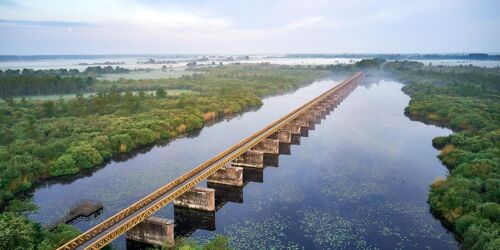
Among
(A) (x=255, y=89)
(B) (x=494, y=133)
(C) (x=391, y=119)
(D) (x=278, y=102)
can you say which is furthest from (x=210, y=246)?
(A) (x=255, y=89)

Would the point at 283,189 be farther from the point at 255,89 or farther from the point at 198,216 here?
the point at 255,89

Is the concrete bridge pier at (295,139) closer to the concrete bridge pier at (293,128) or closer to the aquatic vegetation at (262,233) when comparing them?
the concrete bridge pier at (293,128)

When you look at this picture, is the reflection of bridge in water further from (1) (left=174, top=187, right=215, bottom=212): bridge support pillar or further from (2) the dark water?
(2) the dark water

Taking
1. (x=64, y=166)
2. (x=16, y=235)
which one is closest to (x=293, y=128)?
(x=64, y=166)

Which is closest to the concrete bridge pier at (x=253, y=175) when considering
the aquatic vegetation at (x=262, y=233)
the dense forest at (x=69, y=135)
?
the aquatic vegetation at (x=262, y=233)

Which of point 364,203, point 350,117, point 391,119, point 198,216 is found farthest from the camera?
point 350,117

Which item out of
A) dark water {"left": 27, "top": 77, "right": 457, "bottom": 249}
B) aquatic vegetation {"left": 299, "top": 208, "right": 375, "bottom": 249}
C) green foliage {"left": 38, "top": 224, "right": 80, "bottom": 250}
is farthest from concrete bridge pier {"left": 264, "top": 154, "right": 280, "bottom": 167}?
green foliage {"left": 38, "top": 224, "right": 80, "bottom": 250}
